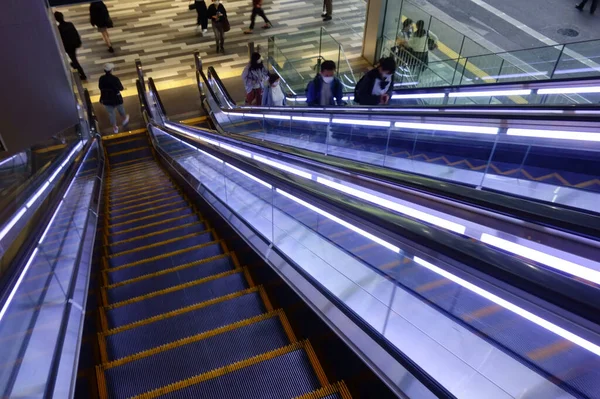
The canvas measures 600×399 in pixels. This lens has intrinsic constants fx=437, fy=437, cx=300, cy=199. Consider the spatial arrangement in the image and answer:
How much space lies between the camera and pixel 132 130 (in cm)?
870

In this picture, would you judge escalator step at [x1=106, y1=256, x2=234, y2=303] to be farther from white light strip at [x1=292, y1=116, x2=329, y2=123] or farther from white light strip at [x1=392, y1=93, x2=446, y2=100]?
white light strip at [x1=392, y1=93, x2=446, y2=100]

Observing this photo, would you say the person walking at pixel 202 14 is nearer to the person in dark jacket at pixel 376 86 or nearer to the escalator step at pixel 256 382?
the person in dark jacket at pixel 376 86

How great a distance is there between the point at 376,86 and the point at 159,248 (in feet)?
→ 9.33

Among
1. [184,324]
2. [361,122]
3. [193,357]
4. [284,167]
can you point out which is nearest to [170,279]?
[184,324]

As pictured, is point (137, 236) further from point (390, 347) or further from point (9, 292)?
point (390, 347)

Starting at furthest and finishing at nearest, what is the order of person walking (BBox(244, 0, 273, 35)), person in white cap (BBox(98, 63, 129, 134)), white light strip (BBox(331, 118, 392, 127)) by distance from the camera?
person walking (BBox(244, 0, 273, 35)), person in white cap (BBox(98, 63, 129, 134)), white light strip (BBox(331, 118, 392, 127))

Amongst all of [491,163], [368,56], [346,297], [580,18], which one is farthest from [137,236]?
[580,18]

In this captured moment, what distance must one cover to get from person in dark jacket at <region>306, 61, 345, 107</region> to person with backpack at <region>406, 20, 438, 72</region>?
3545 millimetres

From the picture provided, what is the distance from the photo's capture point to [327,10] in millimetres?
11883

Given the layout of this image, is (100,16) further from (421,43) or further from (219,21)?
(421,43)

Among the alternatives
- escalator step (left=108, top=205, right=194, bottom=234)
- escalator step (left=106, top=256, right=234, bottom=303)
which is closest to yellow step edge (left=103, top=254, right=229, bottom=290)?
escalator step (left=106, top=256, right=234, bottom=303)

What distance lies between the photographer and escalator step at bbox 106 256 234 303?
123 inches

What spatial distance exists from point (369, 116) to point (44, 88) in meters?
5.01

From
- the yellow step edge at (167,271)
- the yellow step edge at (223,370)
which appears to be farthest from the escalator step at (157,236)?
the yellow step edge at (223,370)
